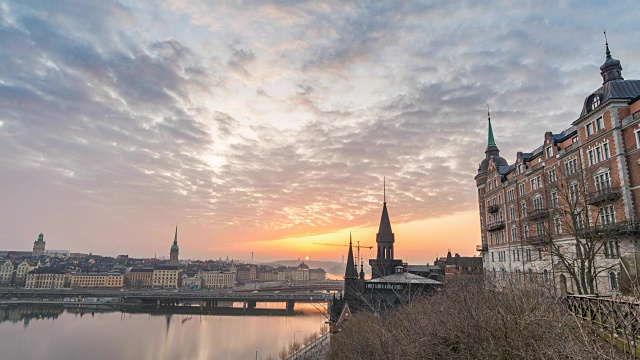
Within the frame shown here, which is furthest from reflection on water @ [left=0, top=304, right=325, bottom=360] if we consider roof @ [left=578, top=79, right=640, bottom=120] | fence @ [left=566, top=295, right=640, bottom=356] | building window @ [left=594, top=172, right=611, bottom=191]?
fence @ [left=566, top=295, right=640, bottom=356]

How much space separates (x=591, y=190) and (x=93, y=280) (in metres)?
220

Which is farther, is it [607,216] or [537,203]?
[537,203]

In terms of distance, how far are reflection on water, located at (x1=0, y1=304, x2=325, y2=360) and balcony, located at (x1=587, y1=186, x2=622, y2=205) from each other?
54.2 m

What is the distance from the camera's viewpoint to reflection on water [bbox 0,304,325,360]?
68875 millimetres

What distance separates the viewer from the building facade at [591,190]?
1177 inches

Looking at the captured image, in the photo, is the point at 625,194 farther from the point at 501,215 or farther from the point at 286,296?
the point at 286,296

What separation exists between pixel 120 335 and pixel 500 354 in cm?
9232

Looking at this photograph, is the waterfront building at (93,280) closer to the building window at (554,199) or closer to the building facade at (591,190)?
the building facade at (591,190)

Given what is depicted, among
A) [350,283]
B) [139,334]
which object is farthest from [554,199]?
[139,334]

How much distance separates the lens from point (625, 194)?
31016 millimetres

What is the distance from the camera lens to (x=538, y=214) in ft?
143

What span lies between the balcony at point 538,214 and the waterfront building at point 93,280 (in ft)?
675

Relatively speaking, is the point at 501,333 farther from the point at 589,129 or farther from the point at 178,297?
the point at 178,297

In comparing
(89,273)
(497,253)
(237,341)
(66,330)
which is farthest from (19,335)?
(89,273)
